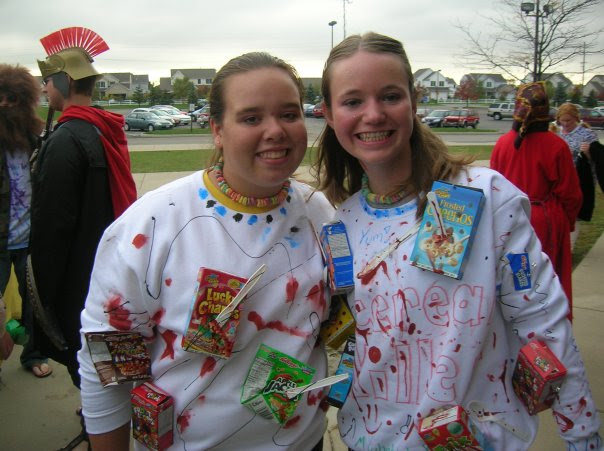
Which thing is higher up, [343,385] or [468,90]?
[468,90]

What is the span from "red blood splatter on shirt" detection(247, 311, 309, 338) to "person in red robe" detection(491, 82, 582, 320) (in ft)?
8.17

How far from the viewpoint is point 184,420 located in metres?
1.42

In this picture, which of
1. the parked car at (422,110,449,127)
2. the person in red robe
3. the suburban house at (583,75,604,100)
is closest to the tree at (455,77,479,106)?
the suburban house at (583,75,604,100)

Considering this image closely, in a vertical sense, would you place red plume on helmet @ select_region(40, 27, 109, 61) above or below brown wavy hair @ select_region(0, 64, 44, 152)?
above

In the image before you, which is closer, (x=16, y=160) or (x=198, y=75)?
(x=16, y=160)

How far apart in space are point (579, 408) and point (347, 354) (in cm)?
67

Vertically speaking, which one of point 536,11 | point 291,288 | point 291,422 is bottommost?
point 291,422

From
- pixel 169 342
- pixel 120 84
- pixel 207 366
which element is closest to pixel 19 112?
pixel 169 342

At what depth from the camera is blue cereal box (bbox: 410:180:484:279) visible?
136 cm

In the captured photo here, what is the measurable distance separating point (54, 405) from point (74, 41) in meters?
2.19

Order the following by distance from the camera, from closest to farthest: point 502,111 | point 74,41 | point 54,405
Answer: point 74,41 → point 54,405 → point 502,111

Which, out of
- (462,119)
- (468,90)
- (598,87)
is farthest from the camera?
(468,90)

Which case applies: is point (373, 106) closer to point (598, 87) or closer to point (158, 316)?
point (158, 316)

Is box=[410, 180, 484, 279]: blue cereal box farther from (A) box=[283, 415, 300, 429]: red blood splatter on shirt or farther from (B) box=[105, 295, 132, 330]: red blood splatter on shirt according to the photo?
(B) box=[105, 295, 132, 330]: red blood splatter on shirt
